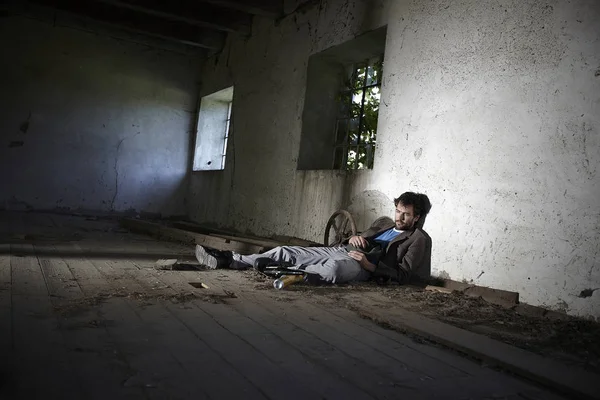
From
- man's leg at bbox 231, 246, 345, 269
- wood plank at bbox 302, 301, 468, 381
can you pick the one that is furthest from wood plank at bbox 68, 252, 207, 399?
man's leg at bbox 231, 246, 345, 269

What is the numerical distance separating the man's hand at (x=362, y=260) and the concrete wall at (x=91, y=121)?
21.4 feet

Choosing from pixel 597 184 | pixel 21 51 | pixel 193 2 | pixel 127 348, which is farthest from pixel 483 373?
pixel 21 51

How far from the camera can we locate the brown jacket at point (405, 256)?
3.81m

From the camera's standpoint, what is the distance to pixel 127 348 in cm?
184

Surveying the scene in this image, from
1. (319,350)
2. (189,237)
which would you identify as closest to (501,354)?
(319,350)

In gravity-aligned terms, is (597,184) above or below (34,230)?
above

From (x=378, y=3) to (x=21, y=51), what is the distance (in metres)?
6.76

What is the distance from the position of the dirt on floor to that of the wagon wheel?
3.65ft

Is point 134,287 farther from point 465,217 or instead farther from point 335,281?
point 465,217

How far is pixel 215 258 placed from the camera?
3.98 metres

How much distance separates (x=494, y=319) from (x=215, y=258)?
88.7 inches

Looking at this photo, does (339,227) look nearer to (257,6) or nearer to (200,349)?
(200,349)

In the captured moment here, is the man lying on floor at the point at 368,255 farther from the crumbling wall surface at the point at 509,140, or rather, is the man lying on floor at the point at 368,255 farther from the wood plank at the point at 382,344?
the wood plank at the point at 382,344

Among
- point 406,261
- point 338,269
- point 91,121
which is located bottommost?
point 338,269
